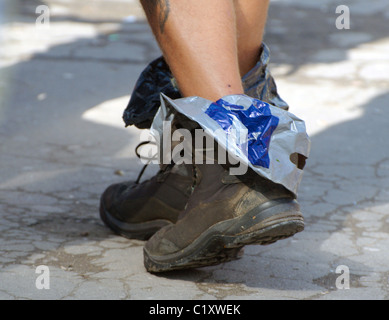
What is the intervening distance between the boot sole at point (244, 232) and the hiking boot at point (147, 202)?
0.87 feet

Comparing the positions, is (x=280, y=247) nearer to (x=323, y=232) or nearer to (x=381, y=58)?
(x=323, y=232)

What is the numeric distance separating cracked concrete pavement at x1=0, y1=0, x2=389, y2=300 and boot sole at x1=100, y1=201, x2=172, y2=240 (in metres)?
0.03

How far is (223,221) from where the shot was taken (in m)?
1.51

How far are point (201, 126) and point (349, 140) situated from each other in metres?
1.67

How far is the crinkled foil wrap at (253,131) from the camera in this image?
4.77ft

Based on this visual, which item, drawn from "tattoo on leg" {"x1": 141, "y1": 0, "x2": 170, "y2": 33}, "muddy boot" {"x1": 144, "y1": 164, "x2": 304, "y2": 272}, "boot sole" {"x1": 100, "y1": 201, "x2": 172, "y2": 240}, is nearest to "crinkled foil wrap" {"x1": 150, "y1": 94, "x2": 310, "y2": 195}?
"muddy boot" {"x1": 144, "y1": 164, "x2": 304, "y2": 272}

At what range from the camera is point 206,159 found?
5.15 feet

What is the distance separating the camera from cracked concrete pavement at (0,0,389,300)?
163cm

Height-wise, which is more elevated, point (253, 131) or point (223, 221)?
point (253, 131)

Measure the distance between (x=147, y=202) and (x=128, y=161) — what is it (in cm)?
81

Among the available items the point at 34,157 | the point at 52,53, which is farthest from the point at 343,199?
the point at 52,53

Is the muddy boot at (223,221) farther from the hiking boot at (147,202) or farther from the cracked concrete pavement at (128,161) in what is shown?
the hiking boot at (147,202)

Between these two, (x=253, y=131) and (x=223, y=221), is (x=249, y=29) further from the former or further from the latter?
(x=223, y=221)

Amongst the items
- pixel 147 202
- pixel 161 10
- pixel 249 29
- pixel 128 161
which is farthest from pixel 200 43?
pixel 128 161
